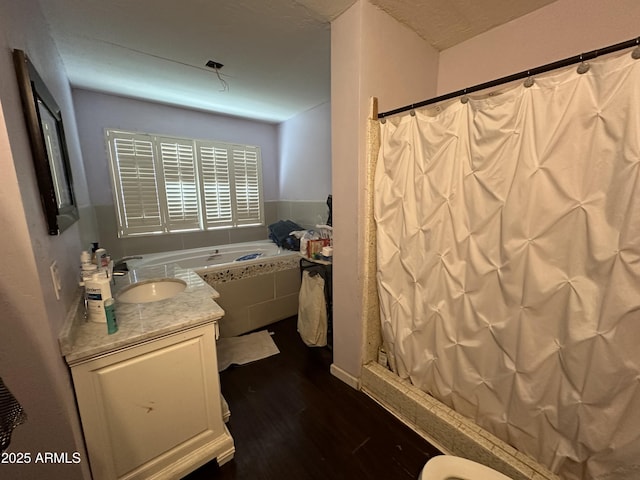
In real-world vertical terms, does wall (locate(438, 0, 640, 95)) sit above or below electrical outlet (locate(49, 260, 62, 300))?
above

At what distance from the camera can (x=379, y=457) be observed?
1297 millimetres

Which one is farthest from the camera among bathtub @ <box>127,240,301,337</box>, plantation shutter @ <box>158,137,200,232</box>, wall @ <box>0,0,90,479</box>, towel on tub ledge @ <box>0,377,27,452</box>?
plantation shutter @ <box>158,137,200,232</box>

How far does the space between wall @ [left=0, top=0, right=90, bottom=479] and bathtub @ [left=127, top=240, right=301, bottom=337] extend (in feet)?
4.37

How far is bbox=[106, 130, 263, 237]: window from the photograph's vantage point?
8.79 feet

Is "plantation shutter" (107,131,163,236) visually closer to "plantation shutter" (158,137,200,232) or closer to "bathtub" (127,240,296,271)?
"plantation shutter" (158,137,200,232)

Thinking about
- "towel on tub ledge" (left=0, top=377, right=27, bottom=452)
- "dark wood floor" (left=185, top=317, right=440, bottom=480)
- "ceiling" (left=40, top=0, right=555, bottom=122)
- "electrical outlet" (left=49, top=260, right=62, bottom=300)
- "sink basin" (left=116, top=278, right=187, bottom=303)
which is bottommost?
"dark wood floor" (left=185, top=317, right=440, bottom=480)

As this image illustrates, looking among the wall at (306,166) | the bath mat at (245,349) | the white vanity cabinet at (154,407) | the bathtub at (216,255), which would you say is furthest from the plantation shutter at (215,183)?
the white vanity cabinet at (154,407)

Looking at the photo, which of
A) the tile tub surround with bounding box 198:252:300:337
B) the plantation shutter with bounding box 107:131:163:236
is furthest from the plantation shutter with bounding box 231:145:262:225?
the tile tub surround with bounding box 198:252:300:337

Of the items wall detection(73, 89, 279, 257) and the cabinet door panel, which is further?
wall detection(73, 89, 279, 257)

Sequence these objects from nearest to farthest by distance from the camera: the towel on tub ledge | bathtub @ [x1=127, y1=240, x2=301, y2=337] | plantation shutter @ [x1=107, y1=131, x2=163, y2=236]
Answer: the towel on tub ledge → bathtub @ [x1=127, y1=240, x2=301, y2=337] → plantation shutter @ [x1=107, y1=131, x2=163, y2=236]

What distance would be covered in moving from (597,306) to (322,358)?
5.53 feet

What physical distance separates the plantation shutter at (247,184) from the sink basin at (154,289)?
6.02 ft

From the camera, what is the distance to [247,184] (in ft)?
11.5

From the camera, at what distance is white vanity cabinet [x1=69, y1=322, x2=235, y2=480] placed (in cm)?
96
